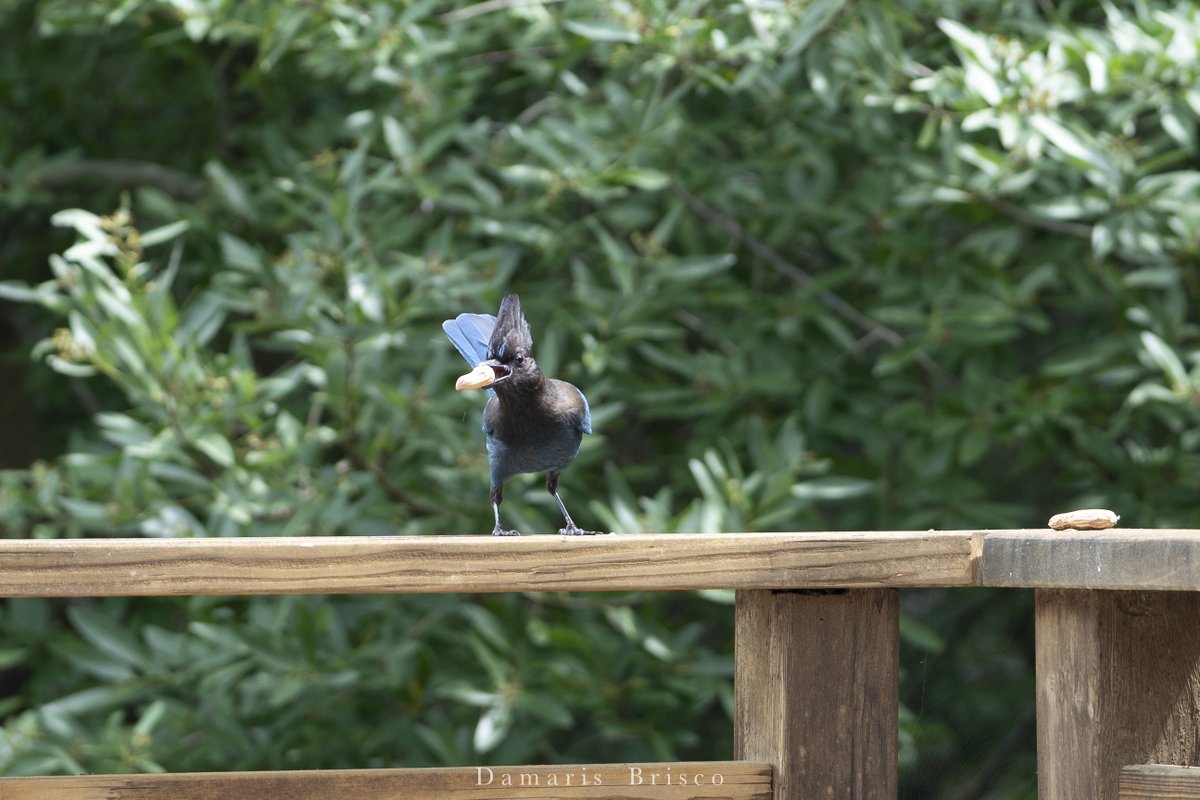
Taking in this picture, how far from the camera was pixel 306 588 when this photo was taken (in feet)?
4.83

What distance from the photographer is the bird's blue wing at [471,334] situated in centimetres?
231

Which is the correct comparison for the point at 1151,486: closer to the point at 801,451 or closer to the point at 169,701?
the point at 801,451

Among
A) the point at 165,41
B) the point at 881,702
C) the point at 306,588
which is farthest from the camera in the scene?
the point at 165,41

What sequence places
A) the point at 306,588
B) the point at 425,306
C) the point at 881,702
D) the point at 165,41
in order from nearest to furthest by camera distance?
the point at 306,588 < the point at 881,702 < the point at 425,306 < the point at 165,41

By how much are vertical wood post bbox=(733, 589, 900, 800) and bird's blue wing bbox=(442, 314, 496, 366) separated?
796mm

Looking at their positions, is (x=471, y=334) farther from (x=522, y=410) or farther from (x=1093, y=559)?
(x=1093, y=559)

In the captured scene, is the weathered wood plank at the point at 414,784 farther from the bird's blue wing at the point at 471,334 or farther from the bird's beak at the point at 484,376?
the bird's blue wing at the point at 471,334

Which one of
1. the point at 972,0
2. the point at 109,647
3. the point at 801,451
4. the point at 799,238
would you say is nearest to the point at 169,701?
the point at 109,647

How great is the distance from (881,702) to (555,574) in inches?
15.9

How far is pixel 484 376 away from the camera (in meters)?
1.87

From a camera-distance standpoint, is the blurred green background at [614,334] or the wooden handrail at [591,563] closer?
the wooden handrail at [591,563]

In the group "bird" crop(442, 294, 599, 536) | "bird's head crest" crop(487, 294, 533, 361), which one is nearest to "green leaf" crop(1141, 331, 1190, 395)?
"bird" crop(442, 294, 599, 536)

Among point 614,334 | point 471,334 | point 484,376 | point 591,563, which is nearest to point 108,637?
point 614,334

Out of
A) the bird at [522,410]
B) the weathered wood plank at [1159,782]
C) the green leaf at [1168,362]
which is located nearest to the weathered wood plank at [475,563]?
the weathered wood plank at [1159,782]
